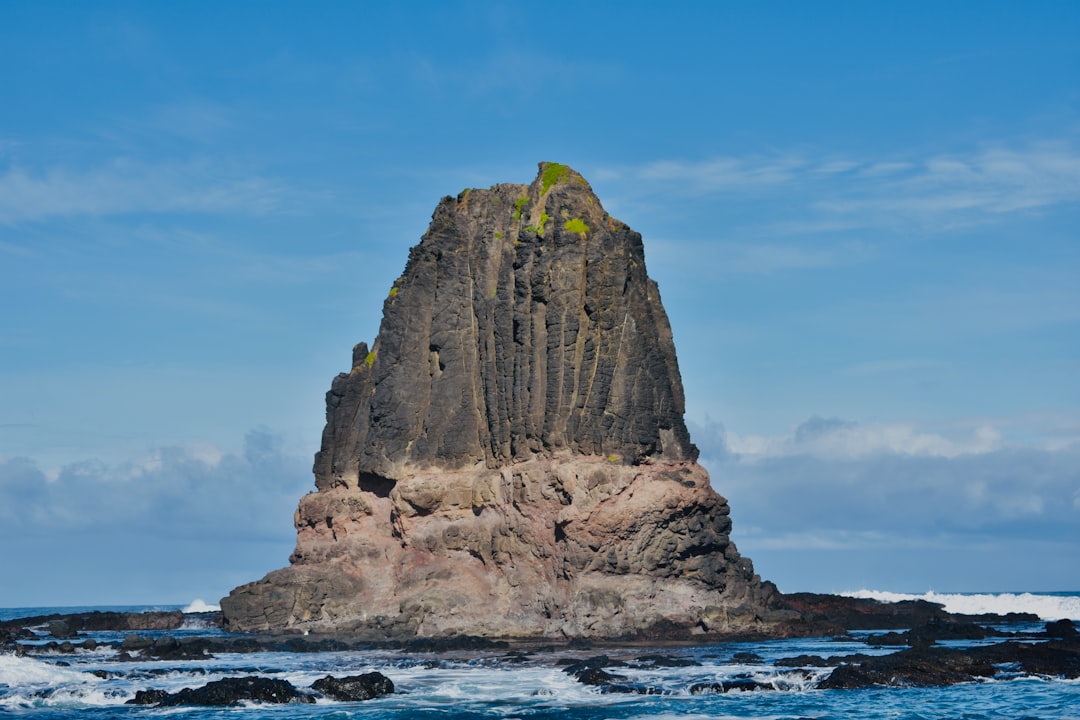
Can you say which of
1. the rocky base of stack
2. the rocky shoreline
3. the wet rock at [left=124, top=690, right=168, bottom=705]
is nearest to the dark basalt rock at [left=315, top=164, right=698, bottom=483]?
the rocky base of stack

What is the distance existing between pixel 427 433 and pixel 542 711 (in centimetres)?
3201

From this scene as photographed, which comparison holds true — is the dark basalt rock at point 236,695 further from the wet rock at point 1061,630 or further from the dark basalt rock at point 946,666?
the wet rock at point 1061,630

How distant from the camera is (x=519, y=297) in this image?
7369 cm

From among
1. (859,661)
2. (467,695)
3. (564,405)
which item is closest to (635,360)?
(564,405)

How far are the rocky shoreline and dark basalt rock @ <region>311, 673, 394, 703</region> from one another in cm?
4

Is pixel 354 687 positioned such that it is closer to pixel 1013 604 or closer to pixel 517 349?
pixel 517 349

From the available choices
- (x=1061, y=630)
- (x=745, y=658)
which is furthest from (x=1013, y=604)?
(x=745, y=658)

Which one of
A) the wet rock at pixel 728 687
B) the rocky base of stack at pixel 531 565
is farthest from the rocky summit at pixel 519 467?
the wet rock at pixel 728 687

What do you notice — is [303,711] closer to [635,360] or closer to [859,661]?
[859,661]

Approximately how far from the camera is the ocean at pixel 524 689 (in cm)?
4394

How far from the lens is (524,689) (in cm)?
4872

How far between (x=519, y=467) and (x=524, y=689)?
890 inches

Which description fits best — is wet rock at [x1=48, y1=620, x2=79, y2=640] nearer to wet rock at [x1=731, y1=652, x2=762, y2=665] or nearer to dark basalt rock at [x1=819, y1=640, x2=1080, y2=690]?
wet rock at [x1=731, y1=652, x2=762, y2=665]

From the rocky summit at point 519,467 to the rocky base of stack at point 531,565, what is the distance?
0.33ft
